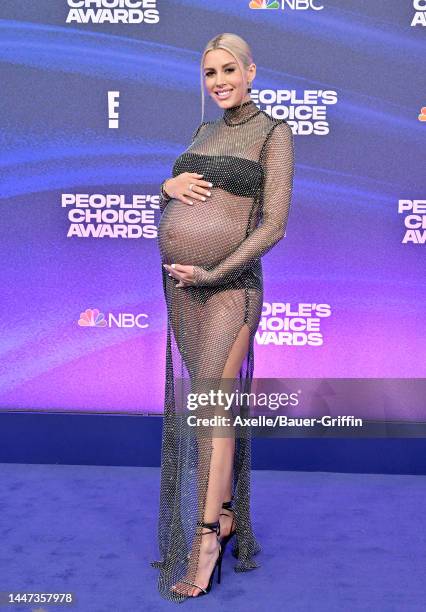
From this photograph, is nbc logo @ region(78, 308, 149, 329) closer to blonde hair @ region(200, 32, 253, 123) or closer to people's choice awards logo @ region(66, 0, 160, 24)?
people's choice awards logo @ region(66, 0, 160, 24)

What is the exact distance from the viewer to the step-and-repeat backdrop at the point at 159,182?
4012mm

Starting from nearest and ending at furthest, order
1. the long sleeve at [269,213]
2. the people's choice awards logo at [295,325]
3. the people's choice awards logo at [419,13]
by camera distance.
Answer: the long sleeve at [269,213], the people's choice awards logo at [419,13], the people's choice awards logo at [295,325]

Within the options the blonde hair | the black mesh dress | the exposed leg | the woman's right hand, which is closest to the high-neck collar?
the black mesh dress

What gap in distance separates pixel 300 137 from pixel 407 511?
1763 millimetres

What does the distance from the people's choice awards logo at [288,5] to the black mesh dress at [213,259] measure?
4.36ft

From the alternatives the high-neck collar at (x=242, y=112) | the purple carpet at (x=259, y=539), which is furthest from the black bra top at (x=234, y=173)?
the purple carpet at (x=259, y=539)

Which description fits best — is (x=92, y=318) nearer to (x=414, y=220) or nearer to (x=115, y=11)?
(x=115, y=11)

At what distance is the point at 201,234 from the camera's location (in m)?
2.70

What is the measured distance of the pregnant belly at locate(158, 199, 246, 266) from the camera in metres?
2.70

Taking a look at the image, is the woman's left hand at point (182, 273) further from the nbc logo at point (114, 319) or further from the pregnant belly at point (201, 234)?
the nbc logo at point (114, 319)

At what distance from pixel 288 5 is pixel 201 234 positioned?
1.79 m

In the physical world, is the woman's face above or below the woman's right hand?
above

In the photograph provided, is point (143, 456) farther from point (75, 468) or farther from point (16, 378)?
point (16, 378)

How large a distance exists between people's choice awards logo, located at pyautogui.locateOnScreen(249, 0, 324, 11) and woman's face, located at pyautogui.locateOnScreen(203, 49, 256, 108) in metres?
1.40
